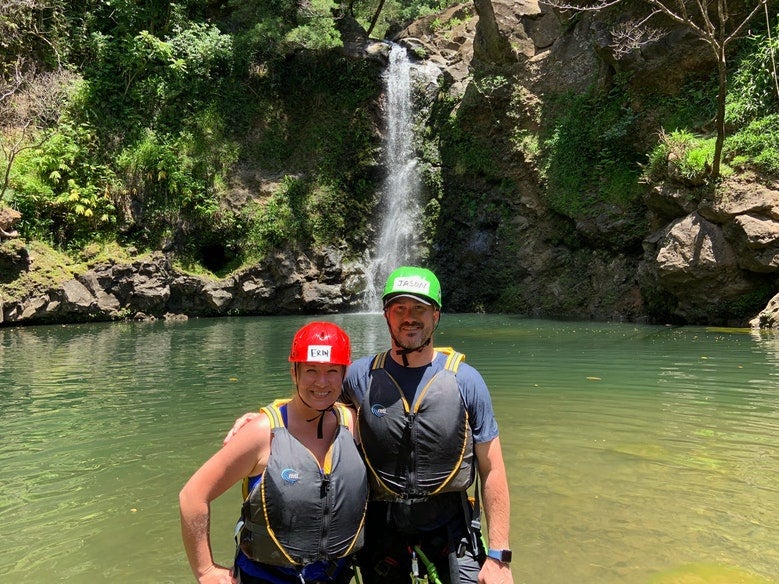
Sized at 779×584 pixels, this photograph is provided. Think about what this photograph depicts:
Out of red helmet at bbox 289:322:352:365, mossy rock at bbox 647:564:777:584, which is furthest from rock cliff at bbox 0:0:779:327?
red helmet at bbox 289:322:352:365

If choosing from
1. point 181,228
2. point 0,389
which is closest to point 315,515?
point 0,389

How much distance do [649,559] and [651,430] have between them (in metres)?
2.84

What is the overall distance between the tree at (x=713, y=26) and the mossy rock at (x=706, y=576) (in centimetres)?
1228

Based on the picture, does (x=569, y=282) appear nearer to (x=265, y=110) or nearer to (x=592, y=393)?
(x=592, y=393)

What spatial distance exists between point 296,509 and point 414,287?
0.96 metres

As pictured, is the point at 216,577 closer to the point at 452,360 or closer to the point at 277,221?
the point at 452,360

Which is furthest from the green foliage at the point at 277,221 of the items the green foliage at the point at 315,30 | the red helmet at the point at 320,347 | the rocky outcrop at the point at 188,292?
the red helmet at the point at 320,347

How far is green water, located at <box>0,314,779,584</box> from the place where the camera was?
3.54m

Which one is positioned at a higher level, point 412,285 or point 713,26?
point 713,26

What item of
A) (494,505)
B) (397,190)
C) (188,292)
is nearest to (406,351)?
(494,505)

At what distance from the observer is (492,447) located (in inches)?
96.2

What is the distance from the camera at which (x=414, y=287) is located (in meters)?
2.43

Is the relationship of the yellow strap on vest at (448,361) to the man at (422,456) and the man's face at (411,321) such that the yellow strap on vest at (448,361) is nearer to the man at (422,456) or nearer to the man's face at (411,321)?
the man at (422,456)

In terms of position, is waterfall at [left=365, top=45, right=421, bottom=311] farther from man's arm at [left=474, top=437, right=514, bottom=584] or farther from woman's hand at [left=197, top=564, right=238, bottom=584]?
woman's hand at [left=197, top=564, right=238, bottom=584]
